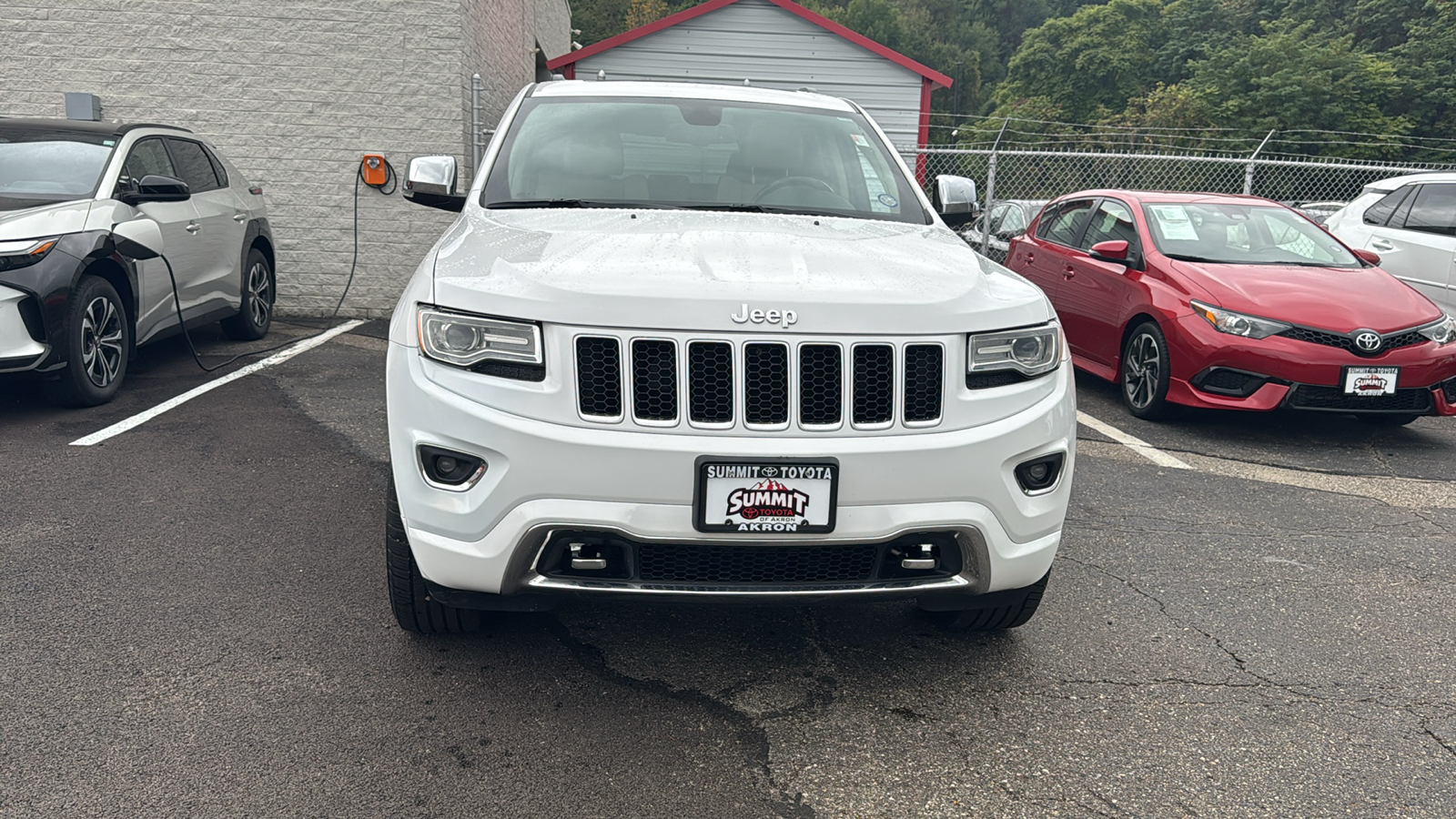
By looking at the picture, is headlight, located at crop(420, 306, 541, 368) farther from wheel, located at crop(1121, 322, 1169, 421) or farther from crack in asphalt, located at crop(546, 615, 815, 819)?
wheel, located at crop(1121, 322, 1169, 421)

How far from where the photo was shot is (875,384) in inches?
107

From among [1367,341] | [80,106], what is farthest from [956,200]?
[80,106]

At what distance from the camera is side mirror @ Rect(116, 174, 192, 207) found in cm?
638

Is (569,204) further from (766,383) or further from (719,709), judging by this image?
(719,709)

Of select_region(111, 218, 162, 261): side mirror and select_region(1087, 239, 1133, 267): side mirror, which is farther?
select_region(1087, 239, 1133, 267): side mirror

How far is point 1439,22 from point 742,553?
1936 inches

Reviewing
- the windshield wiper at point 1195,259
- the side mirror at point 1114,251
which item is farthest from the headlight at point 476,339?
the windshield wiper at point 1195,259

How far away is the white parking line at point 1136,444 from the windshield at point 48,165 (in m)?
6.17

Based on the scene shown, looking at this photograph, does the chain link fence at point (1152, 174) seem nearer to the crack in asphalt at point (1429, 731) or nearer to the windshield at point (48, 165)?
the windshield at point (48, 165)

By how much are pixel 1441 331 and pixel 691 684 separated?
5.62m

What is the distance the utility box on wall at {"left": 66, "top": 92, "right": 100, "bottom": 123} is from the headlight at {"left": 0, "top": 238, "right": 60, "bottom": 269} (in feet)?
16.4

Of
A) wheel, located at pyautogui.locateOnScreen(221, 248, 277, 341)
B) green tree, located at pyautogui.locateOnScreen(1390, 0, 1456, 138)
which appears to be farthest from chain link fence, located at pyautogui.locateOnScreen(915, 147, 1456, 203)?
green tree, located at pyautogui.locateOnScreen(1390, 0, 1456, 138)

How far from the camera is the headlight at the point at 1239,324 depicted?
6.27m

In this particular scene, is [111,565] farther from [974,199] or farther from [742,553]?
[974,199]
